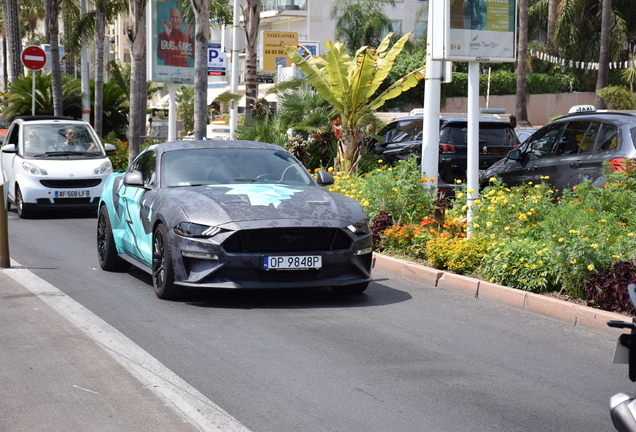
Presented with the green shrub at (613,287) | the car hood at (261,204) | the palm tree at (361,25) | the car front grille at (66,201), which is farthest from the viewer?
the palm tree at (361,25)

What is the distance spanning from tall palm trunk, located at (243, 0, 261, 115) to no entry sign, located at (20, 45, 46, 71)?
223 inches

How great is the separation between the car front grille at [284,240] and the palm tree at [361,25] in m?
51.5

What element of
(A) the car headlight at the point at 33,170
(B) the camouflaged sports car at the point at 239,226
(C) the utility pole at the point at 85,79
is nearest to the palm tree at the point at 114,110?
(C) the utility pole at the point at 85,79

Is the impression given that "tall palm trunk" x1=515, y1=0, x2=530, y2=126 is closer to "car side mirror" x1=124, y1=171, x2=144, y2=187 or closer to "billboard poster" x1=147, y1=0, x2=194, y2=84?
"billboard poster" x1=147, y1=0, x2=194, y2=84

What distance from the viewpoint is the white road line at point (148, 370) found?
16.7 feet

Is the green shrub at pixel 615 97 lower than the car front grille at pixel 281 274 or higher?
higher

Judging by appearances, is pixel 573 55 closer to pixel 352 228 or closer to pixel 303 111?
pixel 303 111

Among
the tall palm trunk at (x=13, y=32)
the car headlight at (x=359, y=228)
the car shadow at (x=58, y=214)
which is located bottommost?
the car shadow at (x=58, y=214)

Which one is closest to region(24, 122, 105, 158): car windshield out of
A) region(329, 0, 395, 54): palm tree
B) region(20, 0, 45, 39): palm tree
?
region(329, 0, 395, 54): palm tree

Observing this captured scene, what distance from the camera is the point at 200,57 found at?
67.6ft

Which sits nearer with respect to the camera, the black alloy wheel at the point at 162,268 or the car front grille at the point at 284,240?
the car front grille at the point at 284,240

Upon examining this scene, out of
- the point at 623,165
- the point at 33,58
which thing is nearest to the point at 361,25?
the point at 33,58

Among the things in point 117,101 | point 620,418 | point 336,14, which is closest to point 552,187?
point 620,418

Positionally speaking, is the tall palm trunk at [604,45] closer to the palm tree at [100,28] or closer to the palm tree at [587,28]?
the palm tree at [587,28]
